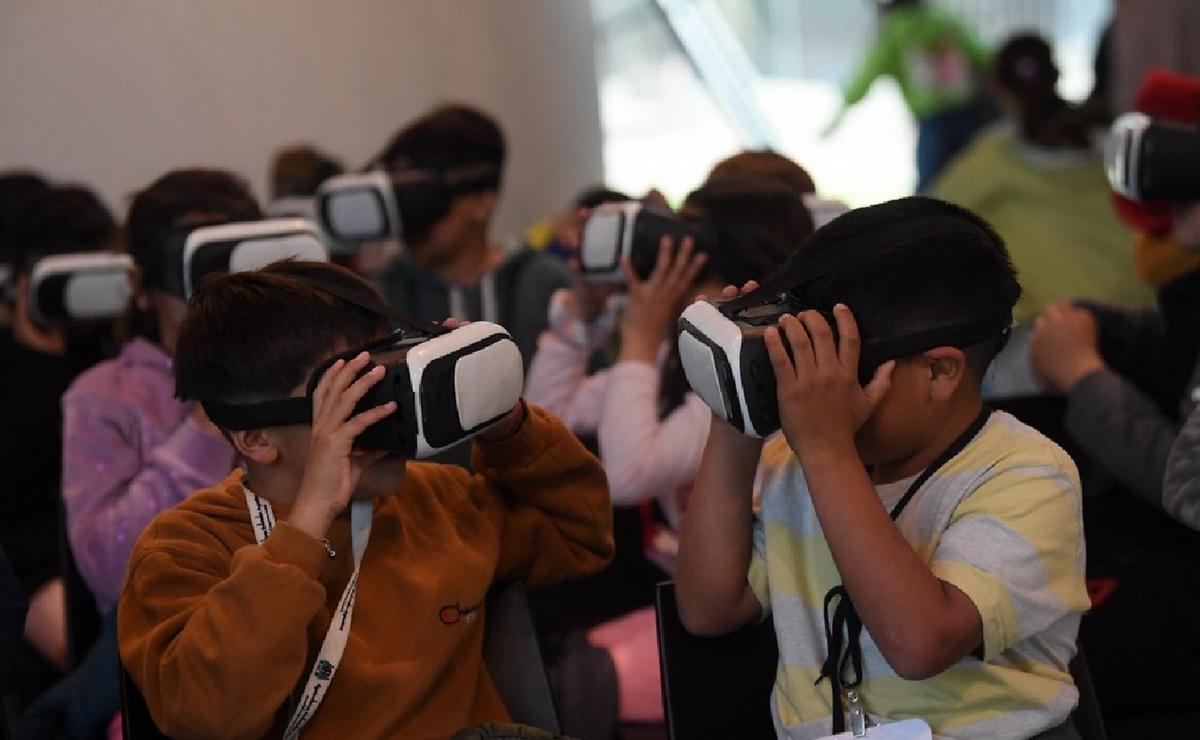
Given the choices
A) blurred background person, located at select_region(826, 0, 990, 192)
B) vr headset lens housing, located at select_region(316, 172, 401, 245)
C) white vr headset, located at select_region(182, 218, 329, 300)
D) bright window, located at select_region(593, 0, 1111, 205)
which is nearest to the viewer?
white vr headset, located at select_region(182, 218, 329, 300)

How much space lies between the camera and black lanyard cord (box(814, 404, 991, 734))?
4.78ft

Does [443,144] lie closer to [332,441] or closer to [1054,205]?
[1054,205]

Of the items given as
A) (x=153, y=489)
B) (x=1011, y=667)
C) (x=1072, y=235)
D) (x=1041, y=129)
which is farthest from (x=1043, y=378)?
(x=1041, y=129)

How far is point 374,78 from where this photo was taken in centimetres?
→ 466

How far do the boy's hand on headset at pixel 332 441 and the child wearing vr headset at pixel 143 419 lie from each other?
587 millimetres

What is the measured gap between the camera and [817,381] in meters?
1.32

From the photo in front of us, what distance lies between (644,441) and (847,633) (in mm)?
729

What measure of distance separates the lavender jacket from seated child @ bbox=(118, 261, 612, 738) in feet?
1.52

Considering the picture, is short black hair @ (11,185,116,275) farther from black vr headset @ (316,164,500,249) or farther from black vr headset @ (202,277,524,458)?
black vr headset @ (202,277,524,458)

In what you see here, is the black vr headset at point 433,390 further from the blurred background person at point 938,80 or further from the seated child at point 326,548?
the blurred background person at point 938,80

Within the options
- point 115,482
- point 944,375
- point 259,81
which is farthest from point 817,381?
point 259,81

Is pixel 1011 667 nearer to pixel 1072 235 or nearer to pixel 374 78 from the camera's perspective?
pixel 1072 235

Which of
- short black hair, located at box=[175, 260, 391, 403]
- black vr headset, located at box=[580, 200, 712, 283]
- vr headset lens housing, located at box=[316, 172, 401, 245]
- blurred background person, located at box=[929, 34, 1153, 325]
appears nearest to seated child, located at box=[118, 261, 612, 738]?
short black hair, located at box=[175, 260, 391, 403]

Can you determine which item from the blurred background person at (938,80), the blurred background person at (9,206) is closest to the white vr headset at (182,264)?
the blurred background person at (9,206)
